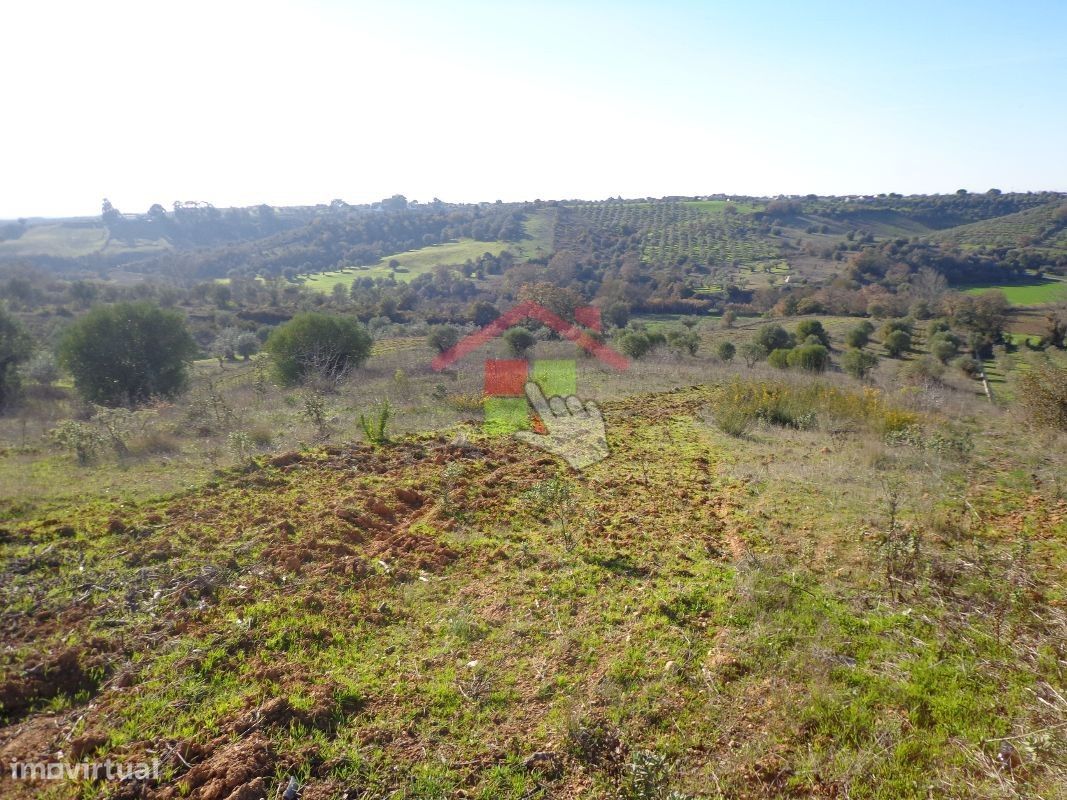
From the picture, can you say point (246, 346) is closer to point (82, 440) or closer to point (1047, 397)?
point (82, 440)

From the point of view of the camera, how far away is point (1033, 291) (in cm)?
4203

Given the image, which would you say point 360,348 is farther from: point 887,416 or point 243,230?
point 243,230

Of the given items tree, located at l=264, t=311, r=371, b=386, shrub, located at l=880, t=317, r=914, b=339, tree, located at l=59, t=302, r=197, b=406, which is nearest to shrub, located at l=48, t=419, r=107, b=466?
tree, located at l=264, t=311, r=371, b=386

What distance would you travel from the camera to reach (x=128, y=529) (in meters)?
5.79

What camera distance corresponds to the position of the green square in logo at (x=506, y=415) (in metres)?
11.1

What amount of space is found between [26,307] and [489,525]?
52.1 m

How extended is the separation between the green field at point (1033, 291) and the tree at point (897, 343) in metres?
20.5

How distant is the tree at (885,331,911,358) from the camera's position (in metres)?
26.1

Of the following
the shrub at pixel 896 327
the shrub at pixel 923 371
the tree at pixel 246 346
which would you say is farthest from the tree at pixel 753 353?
the tree at pixel 246 346

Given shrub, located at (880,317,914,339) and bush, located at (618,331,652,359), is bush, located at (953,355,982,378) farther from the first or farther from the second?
bush, located at (618,331,652,359)

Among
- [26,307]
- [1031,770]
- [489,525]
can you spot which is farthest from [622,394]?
[26,307]

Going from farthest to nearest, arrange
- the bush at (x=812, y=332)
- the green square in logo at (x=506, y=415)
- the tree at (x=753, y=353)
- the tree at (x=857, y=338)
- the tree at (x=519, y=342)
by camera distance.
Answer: the bush at (x=812, y=332) → the tree at (x=857, y=338) → the tree at (x=519, y=342) → the tree at (x=753, y=353) → the green square in logo at (x=506, y=415)

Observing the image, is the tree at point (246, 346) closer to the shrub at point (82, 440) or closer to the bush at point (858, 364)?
the shrub at point (82, 440)

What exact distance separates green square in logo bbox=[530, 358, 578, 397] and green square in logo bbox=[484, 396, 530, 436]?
118 centimetres
